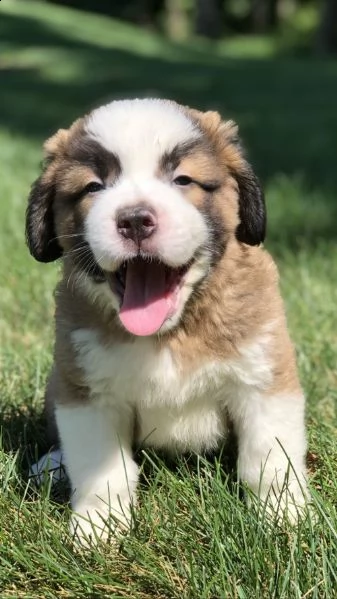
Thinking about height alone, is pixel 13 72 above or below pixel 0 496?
above

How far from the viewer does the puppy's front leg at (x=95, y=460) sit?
11.5 feet

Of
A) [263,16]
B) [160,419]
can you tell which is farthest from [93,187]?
[263,16]

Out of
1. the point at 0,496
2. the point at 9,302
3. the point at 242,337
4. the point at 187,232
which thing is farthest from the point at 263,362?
the point at 9,302

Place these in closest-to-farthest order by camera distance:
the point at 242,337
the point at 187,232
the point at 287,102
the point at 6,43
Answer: the point at 187,232 < the point at 242,337 < the point at 287,102 < the point at 6,43

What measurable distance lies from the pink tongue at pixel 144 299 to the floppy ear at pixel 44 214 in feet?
1.53

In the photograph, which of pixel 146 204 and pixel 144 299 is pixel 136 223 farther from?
pixel 144 299

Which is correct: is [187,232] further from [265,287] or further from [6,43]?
[6,43]

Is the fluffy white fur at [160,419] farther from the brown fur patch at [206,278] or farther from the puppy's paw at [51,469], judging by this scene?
the puppy's paw at [51,469]

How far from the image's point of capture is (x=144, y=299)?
3270 millimetres

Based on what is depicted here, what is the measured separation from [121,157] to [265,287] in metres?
0.80

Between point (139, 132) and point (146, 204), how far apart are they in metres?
0.31

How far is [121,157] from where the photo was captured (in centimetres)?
325

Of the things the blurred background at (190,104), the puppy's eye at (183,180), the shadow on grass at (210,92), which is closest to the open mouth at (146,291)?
the puppy's eye at (183,180)

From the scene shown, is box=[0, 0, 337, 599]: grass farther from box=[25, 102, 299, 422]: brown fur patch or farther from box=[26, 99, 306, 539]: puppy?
box=[25, 102, 299, 422]: brown fur patch
